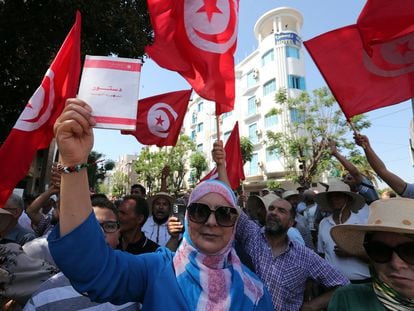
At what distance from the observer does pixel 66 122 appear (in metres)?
1.16

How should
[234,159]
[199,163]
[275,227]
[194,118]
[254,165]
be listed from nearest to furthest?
[275,227] < [234,159] < [254,165] < [199,163] < [194,118]

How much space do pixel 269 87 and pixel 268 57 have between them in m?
2.83

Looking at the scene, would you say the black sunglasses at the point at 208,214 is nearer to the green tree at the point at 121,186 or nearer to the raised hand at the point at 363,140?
the raised hand at the point at 363,140

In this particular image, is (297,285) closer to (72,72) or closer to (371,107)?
(371,107)

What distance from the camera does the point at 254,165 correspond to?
31922 mm

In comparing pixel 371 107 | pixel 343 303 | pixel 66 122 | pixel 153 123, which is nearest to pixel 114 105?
pixel 66 122

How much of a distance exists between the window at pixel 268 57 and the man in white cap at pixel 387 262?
2997 centimetres

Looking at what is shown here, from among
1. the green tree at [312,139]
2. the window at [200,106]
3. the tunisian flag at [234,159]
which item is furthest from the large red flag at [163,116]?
the window at [200,106]

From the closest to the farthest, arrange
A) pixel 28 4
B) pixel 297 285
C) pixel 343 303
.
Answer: pixel 343 303 < pixel 297 285 < pixel 28 4

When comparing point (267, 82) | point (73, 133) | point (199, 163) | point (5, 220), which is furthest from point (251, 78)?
point (73, 133)

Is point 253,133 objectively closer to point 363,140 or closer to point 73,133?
point 363,140

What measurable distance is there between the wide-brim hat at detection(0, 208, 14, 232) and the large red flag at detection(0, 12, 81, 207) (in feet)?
0.98

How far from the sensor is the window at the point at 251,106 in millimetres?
32469

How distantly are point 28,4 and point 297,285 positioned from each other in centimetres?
839
